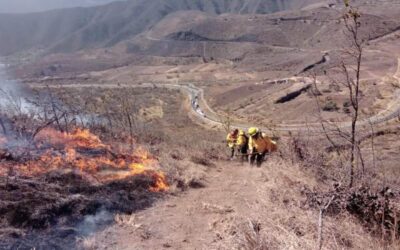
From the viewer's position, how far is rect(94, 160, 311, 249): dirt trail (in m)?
8.20

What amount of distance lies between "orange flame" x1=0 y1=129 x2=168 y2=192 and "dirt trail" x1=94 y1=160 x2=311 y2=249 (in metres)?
1.31

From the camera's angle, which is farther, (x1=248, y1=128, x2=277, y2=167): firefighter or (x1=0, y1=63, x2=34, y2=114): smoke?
(x1=0, y1=63, x2=34, y2=114): smoke

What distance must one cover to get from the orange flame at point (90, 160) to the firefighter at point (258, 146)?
2715 mm

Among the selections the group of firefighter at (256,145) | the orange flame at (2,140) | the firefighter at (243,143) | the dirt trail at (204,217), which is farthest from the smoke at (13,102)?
the dirt trail at (204,217)

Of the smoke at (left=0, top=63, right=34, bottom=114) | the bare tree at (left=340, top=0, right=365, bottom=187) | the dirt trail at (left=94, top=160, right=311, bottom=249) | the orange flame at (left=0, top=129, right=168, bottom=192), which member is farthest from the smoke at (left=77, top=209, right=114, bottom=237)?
the smoke at (left=0, top=63, right=34, bottom=114)

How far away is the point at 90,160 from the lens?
13.0 meters

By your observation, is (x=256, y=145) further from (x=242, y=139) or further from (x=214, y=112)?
(x=214, y=112)

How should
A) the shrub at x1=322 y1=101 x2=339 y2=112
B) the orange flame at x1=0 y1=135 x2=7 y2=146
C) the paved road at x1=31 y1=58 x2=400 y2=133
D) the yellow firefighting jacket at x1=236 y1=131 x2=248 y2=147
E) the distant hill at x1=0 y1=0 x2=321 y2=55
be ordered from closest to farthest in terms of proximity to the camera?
the orange flame at x1=0 y1=135 x2=7 y2=146 < the yellow firefighting jacket at x1=236 y1=131 x2=248 y2=147 < the paved road at x1=31 y1=58 x2=400 y2=133 < the shrub at x1=322 y1=101 x2=339 y2=112 < the distant hill at x1=0 y1=0 x2=321 y2=55

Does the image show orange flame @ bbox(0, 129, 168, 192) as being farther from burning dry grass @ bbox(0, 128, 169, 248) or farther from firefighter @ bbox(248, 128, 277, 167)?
firefighter @ bbox(248, 128, 277, 167)

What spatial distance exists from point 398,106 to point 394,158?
20352 millimetres

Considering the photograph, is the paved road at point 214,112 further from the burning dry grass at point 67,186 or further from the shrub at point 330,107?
the burning dry grass at point 67,186

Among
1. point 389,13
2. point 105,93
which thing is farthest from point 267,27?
point 105,93

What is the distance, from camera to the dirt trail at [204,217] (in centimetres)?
820

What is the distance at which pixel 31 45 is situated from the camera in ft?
584
